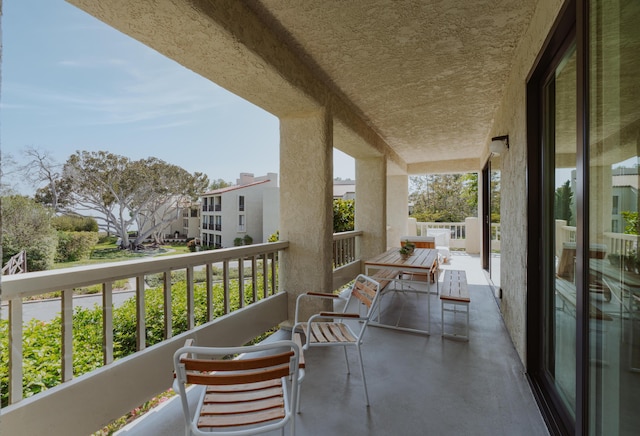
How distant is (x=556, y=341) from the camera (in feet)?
6.24

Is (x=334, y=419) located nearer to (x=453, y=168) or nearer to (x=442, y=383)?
(x=442, y=383)

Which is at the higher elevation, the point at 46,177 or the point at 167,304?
the point at 46,177

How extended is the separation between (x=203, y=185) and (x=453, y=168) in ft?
22.2

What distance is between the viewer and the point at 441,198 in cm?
1956

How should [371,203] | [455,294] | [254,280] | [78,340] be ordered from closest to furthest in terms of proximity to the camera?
[78,340], [254,280], [455,294], [371,203]

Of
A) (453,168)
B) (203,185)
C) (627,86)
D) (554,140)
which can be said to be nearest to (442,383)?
(554,140)

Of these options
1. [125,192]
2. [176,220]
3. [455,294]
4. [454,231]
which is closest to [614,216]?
[455,294]

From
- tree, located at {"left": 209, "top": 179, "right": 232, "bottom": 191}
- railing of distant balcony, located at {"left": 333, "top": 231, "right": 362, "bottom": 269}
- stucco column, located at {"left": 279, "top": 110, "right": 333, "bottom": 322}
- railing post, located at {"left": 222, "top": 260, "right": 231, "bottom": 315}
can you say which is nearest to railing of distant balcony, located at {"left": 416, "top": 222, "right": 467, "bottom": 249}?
railing of distant balcony, located at {"left": 333, "top": 231, "right": 362, "bottom": 269}

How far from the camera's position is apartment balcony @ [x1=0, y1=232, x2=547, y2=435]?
149 cm

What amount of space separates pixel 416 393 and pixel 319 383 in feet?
2.44

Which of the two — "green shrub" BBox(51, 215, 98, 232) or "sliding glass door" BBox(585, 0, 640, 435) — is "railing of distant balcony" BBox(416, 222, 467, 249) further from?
"green shrub" BBox(51, 215, 98, 232)

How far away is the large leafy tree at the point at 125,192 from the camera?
2303 mm

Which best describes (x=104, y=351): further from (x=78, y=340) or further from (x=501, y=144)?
(x=501, y=144)

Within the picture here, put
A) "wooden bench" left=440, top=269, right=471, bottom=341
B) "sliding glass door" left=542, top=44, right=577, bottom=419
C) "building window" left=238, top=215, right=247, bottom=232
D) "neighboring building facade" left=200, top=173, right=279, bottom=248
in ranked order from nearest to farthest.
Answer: "sliding glass door" left=542, top=44, right=577, bottom=419
"wooden bench" left=440, top=269, right=471, bottom=341
"neighboring building facade" left=200, top=173, right=279, bottom=248
"building window" left=238, top=215, right=247, bottom=232
